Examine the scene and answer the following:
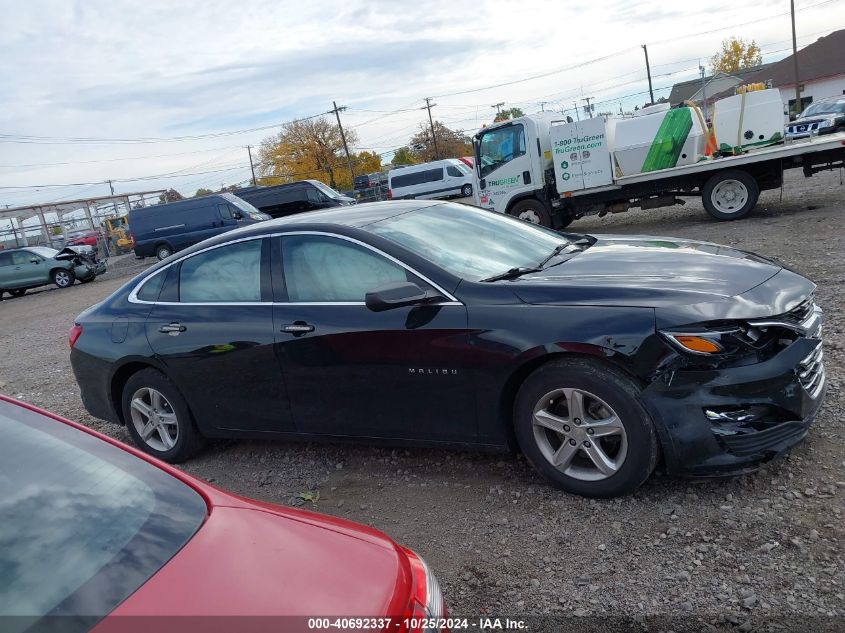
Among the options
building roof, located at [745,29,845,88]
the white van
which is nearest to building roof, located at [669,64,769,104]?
building roof, located at [745,29,845,88]

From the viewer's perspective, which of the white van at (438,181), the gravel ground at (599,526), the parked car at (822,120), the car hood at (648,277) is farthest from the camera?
the white van at (438,181)

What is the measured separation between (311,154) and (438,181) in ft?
134

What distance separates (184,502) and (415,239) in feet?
7.85

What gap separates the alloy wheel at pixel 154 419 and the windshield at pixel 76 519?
105 inches

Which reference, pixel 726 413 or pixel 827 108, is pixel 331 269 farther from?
pixel 827 108

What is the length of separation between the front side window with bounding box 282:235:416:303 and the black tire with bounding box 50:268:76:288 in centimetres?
2259

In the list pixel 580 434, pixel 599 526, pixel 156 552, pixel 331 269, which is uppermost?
pixel 331 269

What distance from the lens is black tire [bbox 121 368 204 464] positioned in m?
4.71

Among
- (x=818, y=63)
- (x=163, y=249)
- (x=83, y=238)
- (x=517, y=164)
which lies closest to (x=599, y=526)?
(x=517, y=164)

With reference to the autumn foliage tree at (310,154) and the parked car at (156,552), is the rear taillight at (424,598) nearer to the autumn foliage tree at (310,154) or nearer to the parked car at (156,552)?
the parked car at (156,552)

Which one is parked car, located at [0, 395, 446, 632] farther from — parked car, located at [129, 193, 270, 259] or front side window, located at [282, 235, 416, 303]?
parked car, located at [129, 193, 270, 259]

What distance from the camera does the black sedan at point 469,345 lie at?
3.19m

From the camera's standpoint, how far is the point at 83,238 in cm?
5072

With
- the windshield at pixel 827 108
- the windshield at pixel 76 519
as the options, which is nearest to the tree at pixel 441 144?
the windshield at pixel 827 108
